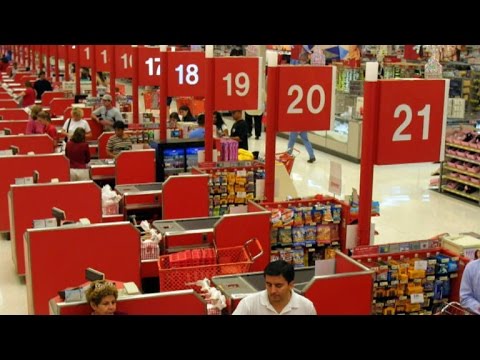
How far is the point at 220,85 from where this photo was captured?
26.7 feet

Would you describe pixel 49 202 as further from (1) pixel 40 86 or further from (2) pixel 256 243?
(1) pixel 40 86

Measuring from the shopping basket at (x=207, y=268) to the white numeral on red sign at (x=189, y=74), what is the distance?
13.1 feet

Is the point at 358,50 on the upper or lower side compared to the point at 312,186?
upper

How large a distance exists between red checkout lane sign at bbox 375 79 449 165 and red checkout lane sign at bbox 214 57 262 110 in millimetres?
2781

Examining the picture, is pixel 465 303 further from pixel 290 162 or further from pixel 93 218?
pixel 290 162

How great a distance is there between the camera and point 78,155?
9.53m

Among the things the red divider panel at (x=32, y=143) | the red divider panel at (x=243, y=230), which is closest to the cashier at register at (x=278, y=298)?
the red divider panel at (x=243, y=230)

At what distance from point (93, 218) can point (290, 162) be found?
12.4ft

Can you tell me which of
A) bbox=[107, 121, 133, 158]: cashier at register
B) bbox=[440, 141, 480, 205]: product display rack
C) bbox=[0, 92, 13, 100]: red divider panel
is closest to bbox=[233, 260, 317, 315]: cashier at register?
bbox=[107, 121, 133, 158]: cashier at register

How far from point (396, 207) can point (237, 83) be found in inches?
189

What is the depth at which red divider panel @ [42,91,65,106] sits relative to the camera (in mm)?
17328

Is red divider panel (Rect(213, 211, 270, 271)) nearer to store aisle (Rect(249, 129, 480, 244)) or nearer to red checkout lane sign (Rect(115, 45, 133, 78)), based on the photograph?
store aisle (Rect(249, 129, 480, 244))

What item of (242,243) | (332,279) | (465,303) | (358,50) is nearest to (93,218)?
(242,243)

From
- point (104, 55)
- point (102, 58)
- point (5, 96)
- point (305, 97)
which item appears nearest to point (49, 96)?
point (5, 96)
